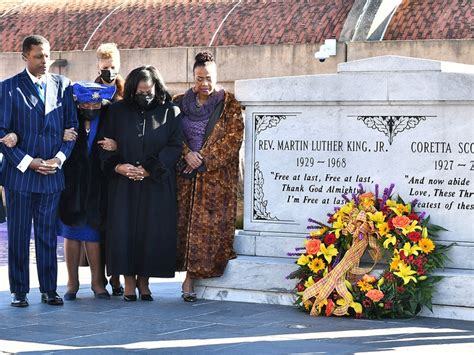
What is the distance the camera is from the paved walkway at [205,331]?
719 centimetres

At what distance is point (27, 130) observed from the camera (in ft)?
28.8

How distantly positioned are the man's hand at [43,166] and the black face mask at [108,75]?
1.08m

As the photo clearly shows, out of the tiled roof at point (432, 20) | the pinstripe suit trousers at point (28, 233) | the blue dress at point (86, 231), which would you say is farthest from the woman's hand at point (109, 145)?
the tiled roof at point (432, 20)

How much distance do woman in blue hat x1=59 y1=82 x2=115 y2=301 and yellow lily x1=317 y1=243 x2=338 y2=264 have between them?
68.1 inches

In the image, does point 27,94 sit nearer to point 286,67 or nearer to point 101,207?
point 101,207

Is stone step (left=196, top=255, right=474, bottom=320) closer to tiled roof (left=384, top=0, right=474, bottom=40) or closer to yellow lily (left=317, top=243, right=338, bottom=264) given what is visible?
yellow lily (left=317, top=243, right=338, bottom=264)

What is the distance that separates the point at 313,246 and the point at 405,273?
0.71 meters

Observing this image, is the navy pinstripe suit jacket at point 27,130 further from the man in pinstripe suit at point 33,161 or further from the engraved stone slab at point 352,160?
the engraved stone slab at point 352,160

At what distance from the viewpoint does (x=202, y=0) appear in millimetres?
24016

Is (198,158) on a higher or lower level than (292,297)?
higher

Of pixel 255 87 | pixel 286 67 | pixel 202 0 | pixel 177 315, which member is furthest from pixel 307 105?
pixel 202 0

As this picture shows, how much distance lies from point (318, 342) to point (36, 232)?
8.25 ft

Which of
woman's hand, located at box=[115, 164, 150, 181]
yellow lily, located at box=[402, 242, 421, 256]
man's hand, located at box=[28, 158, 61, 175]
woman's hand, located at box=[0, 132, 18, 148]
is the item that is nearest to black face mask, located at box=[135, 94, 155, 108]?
woman's hand, located at box=[115, 164, 150, 181]

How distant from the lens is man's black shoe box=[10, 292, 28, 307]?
8.88 m
